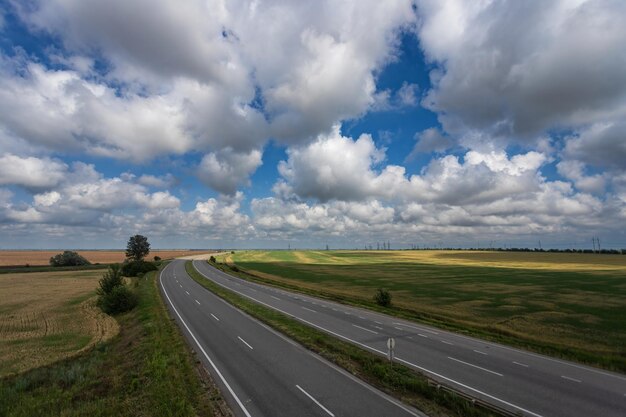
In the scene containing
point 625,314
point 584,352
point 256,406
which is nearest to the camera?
point 256,406

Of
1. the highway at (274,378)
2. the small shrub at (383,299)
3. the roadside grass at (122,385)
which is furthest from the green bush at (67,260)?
the small shrub at (383,299)

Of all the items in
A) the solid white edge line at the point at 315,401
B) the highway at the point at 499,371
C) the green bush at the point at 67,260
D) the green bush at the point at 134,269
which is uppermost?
the green bush at the point at 67,260

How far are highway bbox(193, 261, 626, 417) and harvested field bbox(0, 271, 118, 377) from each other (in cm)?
2101

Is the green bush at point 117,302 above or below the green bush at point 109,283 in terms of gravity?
below

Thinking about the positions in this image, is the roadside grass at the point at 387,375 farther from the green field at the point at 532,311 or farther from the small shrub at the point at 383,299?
the small shrub at the point at 383,299

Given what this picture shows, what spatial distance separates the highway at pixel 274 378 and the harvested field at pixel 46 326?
953 centimetres

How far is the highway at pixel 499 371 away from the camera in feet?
50.2

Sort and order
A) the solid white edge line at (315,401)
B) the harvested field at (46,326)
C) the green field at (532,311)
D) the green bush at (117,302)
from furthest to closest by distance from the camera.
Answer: the green bush at (117,302)
the green field at (532,311)
the harvested field at (46,326)
the solid white edge line at (315,401)

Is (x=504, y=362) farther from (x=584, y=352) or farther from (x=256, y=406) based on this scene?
(x=256, y=406)

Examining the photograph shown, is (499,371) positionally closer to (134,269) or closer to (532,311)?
(532,311)

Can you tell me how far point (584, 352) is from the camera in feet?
77.5

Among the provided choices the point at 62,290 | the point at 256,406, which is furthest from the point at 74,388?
the point at 62,290

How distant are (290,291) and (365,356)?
1501 inches

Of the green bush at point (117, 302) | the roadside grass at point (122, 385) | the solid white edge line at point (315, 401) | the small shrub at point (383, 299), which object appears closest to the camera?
the solid white edge line at point (315, 401)
